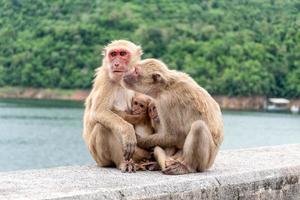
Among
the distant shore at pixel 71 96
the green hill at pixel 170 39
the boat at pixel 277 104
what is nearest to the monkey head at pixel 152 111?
the green hill at pixel 170 39

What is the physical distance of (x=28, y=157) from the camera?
3912 centimetres

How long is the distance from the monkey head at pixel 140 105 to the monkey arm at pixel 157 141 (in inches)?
10.3

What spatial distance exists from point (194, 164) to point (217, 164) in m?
0.64

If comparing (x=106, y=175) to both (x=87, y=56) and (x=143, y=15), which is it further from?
(x=143, y=15)

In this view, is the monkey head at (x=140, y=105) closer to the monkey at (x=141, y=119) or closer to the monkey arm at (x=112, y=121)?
the monkey at (x=141, y=119)

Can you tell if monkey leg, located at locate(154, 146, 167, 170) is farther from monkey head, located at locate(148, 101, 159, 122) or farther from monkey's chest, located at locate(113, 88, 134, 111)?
monkey's chest, located at locate(113, 88, 134, 111)

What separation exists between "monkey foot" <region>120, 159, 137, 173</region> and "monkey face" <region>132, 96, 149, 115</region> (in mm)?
437

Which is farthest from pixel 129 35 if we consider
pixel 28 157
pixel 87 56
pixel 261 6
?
pixel 28 157

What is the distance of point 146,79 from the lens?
221 inches

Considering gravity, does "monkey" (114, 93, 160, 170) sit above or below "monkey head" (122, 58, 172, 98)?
below

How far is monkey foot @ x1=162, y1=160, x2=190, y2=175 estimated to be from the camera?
218 inches

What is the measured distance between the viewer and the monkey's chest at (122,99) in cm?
589

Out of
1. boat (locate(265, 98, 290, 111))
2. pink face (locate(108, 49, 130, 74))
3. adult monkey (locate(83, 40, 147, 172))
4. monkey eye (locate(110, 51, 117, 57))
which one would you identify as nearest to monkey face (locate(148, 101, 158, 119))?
adult monkey (locate(83, 40, 147, 172))

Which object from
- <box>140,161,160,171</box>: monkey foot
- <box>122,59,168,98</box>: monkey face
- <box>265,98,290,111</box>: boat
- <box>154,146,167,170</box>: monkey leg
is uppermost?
<box>122,59,168,98</box>: monkey face
